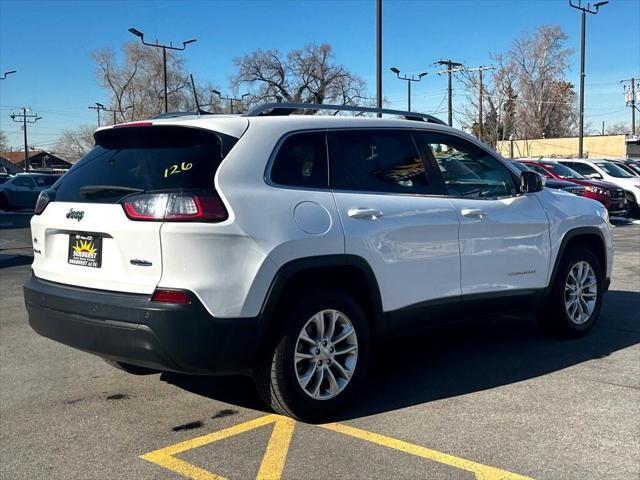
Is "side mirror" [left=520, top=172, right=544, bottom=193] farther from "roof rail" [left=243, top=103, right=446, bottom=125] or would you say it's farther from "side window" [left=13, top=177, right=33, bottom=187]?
"side window" [left=13, top=177, right=33, bottom=187]

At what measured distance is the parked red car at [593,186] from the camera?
18703 millimetres

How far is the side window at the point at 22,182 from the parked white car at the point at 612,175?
20722 mm

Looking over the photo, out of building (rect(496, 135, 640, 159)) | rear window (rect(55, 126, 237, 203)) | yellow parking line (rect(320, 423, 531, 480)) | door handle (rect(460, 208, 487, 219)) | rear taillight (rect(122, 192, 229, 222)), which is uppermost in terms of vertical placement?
building (rect(496, 135, 640, 159))

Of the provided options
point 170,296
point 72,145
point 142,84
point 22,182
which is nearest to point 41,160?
point 72,145

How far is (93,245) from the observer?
4000 millimetres

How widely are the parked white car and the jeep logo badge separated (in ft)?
63.1

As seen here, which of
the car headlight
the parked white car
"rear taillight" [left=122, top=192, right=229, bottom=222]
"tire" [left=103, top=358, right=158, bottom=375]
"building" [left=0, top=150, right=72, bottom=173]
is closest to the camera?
"rear taillight" [left=122, top=192, right=229, bottom=222]

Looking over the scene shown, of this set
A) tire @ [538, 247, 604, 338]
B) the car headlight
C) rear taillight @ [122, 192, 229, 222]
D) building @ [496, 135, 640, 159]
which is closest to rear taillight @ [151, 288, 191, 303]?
rear taillight @ [122, 192, 229, 222]

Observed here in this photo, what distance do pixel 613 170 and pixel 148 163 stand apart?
20420mm

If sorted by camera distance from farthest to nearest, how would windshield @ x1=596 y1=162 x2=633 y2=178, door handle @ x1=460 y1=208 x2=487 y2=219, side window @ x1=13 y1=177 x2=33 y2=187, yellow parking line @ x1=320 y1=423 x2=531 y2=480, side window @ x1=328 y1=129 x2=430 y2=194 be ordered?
side window @ x1=13 y1=177 x2=33 y2=187, windshield @ x1=596 y1=162 x2=633 y2=178, door handle @ x1=460 y1=208 x2=487 y2=219, side window @ x1=328 y1=129 x2=430 y2=194, yellow parking line @ x1=320 y1=423 x2=531 y2=480

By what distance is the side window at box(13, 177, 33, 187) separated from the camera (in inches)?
1100

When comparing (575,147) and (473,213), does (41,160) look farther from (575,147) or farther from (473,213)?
(473,213)

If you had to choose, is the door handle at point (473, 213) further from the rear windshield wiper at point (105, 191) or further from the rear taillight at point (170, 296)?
the rear windshield wiper at point (105, 191)

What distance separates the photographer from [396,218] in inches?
177
